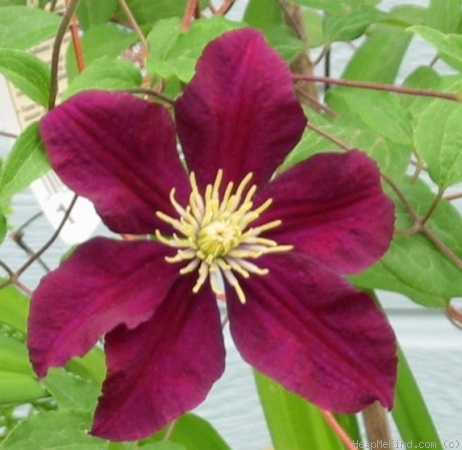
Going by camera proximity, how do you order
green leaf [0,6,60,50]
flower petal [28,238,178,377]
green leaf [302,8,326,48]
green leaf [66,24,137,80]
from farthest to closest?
1. green leaf [302,8,326,48]
2. green leaf [66,24,137,80]
3. green leaf [0,6,60,50]
4. flower petal [28,238,178,377]

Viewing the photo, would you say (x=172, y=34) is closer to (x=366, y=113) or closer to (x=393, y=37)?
(x=366, y=113)

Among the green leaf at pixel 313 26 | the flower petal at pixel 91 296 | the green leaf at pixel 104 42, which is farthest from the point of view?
the green leaf at pixel 313 26

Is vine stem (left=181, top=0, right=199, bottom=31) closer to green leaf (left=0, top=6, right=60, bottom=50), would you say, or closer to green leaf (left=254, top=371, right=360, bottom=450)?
green leaf (left=0, top=6, right=60, bottom=50)

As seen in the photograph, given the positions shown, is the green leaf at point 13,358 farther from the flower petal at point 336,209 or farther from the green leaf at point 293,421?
the flower petal at point 336,209

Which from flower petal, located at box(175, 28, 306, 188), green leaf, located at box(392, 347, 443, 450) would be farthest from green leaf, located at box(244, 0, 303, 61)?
green leaf, located at box(392, 347, 443, 450)

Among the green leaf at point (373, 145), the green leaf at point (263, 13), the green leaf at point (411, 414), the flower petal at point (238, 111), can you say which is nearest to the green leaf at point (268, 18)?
the green leaf at point (263, 13)

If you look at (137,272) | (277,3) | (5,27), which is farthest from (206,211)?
(277,3)
